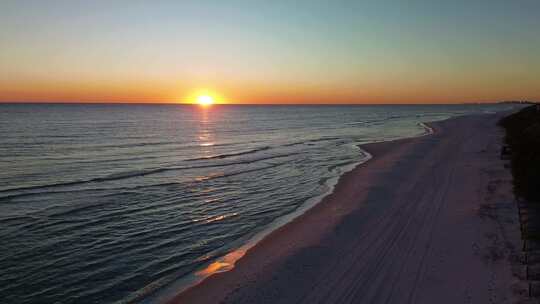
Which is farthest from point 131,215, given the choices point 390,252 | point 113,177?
point 390,252

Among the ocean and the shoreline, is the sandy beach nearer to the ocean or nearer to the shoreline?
the shoreline

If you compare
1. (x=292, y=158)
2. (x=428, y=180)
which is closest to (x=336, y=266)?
(x=428, y=180)

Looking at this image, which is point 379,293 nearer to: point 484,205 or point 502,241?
point 502,241

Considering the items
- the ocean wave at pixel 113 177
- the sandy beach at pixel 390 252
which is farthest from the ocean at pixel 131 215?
the sandy beach at pixel 390 252

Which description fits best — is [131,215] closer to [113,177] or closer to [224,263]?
[224,263]

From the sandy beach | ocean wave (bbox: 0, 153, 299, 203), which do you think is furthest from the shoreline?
ocean wave (bbox: 0, 153, 299, 203)

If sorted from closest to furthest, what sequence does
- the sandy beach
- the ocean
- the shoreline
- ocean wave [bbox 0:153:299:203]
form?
the sandy beach, the shoreline, the ocean, ocean wave [bbox 0:153:299:203]

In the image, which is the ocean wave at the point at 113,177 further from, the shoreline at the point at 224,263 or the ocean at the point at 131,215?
the shoreline at the point at 224,263

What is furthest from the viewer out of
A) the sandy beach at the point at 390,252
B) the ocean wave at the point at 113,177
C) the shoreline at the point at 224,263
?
the ocean wave at the point at 113,177
